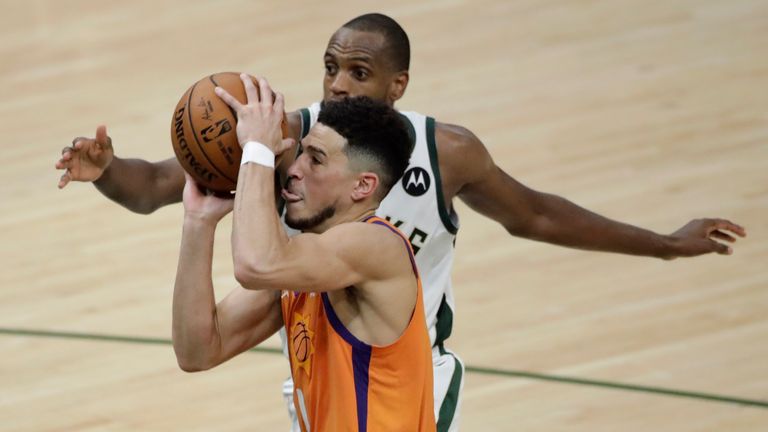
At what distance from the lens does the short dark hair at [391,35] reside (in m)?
5.13

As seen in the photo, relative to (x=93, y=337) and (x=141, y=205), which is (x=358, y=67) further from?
(x=93, y=337)

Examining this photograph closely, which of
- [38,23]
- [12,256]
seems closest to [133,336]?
[12,256]

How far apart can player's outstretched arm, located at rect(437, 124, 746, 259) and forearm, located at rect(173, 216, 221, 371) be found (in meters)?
1.18

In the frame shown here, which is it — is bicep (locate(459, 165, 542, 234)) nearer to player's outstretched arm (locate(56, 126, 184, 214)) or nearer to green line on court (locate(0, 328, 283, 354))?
player's outstretched arm (locate(56, 126, 184, 214))

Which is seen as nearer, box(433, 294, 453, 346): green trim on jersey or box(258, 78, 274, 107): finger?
box(258, 78, 274, 107): finger

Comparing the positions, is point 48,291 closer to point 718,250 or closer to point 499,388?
→ point 499,388

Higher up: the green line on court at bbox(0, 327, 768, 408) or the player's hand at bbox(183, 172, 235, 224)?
the player's hand at bbox(183, 172, 235, 224)

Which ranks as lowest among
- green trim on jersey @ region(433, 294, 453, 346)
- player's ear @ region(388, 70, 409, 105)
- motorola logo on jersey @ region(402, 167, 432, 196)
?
green trim on jersey @ region(433, 294, 453, 346)

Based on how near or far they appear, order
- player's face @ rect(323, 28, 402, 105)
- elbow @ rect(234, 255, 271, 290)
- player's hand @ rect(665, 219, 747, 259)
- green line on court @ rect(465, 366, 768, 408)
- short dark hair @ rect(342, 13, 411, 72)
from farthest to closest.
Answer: green line on court @ rect(465, 366, 768, 408), player's hand @ rect(665, 219, 747, 259), short dark hair @ rect(342, 13, 411, 72), player's face @ rect(323, 28, 402, 105), elbow @ rect(234, 255, 271, 290)

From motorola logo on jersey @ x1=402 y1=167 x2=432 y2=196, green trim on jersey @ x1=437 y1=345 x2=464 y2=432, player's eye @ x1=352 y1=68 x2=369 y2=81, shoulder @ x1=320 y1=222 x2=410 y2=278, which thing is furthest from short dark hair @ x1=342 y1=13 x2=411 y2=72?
shoulder @ x1=320 y1=222 x2=410 y2=278

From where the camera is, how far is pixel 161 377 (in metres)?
6.62

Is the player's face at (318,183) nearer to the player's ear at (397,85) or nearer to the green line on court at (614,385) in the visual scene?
the player's ear at (397,85)

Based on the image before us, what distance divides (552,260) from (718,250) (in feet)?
6.77

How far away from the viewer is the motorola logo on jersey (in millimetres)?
Answer: 4879
